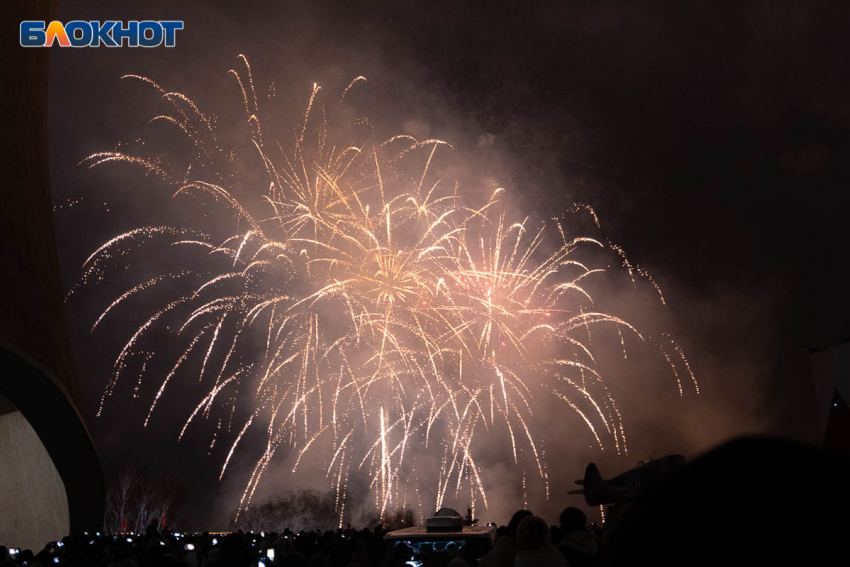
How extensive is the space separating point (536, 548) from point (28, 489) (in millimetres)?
25601

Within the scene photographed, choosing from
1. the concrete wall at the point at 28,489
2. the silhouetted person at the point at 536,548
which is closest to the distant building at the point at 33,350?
the concrete wall at the point at 28,489

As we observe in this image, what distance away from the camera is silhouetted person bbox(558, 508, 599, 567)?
5.40 metres

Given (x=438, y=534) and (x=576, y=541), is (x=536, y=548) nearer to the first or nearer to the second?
(x=576, y=541)

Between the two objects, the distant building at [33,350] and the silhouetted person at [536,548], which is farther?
the distant building at [33,350]

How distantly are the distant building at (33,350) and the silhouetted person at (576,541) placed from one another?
56.1 ft

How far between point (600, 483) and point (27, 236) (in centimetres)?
1898

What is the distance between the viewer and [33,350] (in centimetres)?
1953

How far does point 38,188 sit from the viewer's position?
21.0 metres

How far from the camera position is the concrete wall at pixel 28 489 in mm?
24172

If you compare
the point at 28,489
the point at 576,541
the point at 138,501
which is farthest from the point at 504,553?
the point at 138,501

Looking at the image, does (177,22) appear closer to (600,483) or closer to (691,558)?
(600,483)

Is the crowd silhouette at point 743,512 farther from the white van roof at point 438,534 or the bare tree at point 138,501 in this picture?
the bare tree at point 138,501

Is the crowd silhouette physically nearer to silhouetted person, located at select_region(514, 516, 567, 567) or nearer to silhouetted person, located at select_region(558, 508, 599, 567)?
silhouetted person, located at select_region(514, 516, 567, 567)

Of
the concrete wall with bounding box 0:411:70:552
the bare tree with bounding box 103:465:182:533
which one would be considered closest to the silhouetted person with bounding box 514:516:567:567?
the concrete wall with bounding box 0:411:70:552
